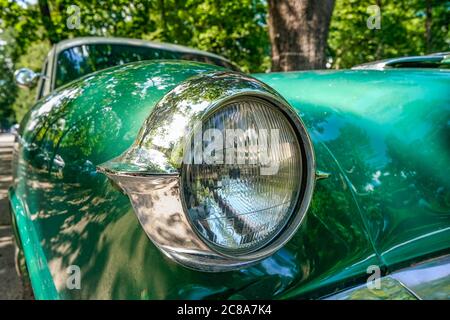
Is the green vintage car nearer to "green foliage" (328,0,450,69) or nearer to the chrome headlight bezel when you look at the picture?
the chrome headlight bezel

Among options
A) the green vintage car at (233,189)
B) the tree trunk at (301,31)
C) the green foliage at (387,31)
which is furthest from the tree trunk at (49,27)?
the green foliage at (387,31)

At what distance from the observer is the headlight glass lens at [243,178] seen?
0.92m

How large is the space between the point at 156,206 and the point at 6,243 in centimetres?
300

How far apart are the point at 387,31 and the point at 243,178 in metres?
16.2

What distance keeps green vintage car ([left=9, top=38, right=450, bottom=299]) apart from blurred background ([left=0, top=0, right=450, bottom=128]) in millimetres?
2670

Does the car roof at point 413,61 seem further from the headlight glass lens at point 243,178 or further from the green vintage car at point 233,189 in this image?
the headlight glass lens at point 243,178

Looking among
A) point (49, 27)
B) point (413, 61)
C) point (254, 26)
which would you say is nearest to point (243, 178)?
point (413, 61)

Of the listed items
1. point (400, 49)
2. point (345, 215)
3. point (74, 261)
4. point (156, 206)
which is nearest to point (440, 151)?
point (345, 215)

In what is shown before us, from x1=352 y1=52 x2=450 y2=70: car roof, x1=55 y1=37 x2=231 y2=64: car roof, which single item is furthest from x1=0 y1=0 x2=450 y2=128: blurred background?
x1=352 y1=52 x2=450 y2=70: car roof

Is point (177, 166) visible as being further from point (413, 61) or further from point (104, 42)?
point (104, 42)

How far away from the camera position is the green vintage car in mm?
896

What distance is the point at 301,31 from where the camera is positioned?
400 cm
